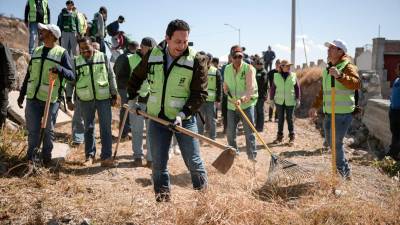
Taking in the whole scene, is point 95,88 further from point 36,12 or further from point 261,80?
point 261,80

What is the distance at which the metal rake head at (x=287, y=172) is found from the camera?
5176 mm

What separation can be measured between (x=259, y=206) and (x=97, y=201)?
1.72 m

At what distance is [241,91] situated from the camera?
6945mm

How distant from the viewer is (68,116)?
9977 mm

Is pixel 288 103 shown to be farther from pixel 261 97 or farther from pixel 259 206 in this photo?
A: pixel 259 206

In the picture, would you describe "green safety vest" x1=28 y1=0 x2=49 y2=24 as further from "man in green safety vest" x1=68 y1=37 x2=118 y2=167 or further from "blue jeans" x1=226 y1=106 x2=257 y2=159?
"blue jeans" x1=226 y1=106 x2=257 y2=159

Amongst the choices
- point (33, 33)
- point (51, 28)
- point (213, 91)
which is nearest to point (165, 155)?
point (51, 28)

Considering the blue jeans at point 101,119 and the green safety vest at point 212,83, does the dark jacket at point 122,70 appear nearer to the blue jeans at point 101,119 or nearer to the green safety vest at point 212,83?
the blue jeans at point 101,119

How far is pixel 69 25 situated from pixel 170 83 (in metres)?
7.47

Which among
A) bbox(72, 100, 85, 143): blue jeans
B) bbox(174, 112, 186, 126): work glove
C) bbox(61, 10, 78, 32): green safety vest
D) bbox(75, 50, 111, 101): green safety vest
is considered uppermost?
bbox(61, 10, 78, 32): green safety vest

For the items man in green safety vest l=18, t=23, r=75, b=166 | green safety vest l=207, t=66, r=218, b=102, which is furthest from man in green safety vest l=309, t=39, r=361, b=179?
green safety vest l=207, t=66, r=218, b=102

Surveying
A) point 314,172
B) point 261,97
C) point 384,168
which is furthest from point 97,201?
point 261,97

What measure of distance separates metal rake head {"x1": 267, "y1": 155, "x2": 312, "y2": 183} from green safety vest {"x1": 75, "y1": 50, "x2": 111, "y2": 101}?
8.83ft

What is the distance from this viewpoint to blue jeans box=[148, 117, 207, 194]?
4051mm
